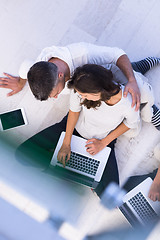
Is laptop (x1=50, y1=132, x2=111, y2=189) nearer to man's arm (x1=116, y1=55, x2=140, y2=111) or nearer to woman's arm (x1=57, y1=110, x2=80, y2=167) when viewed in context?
woman's arm (x1=57, y1=110, x2=80, y2=167)

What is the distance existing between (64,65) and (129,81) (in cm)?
32

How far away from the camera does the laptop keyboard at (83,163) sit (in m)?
1.30

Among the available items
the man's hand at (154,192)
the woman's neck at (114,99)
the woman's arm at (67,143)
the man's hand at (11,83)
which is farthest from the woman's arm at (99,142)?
the man's hand at (11,83)

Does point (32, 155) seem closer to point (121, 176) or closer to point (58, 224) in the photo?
point (121, 176)

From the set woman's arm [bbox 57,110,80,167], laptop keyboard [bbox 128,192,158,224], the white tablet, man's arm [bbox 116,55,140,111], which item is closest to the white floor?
the white tablet

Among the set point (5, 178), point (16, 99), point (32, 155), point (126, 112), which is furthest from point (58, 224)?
point (16, 99)

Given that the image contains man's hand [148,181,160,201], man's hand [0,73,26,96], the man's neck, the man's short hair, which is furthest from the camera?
man's hand [0,73,26,96]

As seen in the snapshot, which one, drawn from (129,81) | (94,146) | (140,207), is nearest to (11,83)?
(94,146)

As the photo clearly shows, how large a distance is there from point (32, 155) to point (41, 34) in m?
0.86

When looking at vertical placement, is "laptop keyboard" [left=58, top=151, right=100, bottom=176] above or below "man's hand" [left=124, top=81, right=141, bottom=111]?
below

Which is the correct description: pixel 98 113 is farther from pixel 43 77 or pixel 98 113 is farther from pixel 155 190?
pixel 155 190

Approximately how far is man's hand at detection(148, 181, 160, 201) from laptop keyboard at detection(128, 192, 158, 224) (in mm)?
41

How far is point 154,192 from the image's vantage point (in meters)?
1.25

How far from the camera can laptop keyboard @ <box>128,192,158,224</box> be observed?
1231 mm
